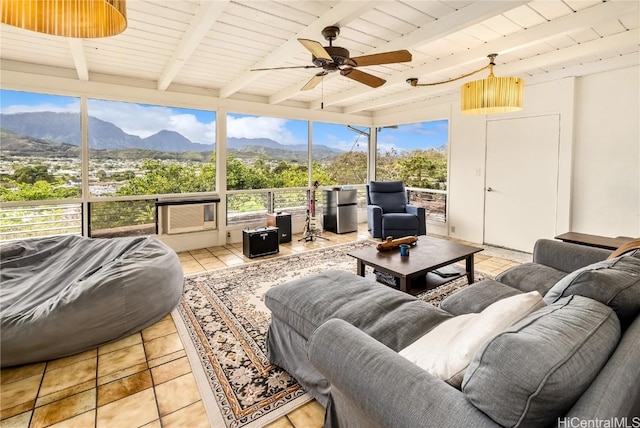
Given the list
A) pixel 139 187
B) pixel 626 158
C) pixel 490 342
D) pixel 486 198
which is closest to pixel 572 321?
pixel 490 342

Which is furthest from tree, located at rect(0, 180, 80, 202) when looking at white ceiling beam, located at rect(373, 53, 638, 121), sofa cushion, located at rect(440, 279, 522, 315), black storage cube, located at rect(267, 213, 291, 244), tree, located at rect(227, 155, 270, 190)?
white ceiling beam, located at rect(373, 53, 638, 121)

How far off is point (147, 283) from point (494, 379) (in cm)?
242

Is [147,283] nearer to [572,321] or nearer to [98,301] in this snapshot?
[98,301]

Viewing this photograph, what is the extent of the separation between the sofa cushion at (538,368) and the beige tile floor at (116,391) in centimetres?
110

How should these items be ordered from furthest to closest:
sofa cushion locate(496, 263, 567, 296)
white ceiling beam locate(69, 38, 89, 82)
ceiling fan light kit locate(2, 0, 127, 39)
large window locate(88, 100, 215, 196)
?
1. large window locate(88, 100, 215, 196)
2. white ceiling beam locate(69, 38, 89, 82)
3. sofa cushion locate(496, 263, 567, 296)
4. ceiling fan light kit locate(2, 0, 127, 39)

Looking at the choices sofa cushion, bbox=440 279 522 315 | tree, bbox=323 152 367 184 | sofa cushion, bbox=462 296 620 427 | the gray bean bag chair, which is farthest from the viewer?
tree, bbox=323 152 367 184

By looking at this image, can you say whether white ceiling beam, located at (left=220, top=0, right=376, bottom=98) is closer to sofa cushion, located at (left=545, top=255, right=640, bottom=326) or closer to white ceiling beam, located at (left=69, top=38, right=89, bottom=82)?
white ceiling beam, located at (left=69, top=38, right=89, bottom=82)

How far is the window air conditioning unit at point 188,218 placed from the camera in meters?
4.71

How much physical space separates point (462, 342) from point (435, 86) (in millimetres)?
4314

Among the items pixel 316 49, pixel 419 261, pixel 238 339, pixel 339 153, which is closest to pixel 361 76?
pixel 316 49

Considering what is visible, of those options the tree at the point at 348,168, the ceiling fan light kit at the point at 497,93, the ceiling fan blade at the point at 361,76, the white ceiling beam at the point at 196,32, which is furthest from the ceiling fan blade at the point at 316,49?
the tree at the point at 348,168

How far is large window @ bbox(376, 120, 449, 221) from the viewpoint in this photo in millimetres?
5949

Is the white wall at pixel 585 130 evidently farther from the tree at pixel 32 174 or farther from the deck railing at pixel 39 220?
the deck railing at pixel 39 220

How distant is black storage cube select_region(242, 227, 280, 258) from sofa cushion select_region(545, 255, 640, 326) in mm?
3598
